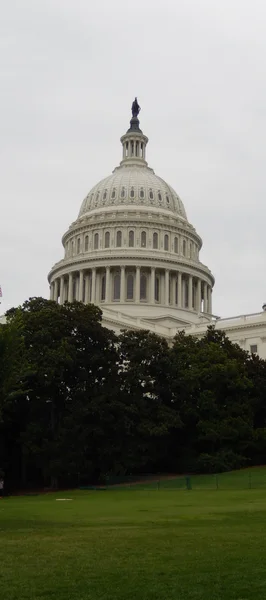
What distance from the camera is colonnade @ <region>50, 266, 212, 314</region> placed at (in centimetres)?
12662

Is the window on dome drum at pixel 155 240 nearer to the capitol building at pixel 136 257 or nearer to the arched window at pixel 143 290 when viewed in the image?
the capitol building at pixel 136 257

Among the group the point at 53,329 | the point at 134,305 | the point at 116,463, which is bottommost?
the point at 116,463

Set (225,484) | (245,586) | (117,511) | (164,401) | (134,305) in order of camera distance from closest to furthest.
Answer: (245,586) < (117,511) < (225,484) < (164,401) < (134,305)

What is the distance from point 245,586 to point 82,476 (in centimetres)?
5288

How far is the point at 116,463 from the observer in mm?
68000

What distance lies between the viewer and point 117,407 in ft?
221

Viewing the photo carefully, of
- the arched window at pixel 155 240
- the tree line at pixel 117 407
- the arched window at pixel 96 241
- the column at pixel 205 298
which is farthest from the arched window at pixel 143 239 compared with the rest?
the tree line at pixel 117 407

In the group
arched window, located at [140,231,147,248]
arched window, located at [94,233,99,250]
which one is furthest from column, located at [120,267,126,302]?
arched window, located at [94,233,99,250]

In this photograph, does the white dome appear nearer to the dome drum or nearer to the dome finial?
the dome drum

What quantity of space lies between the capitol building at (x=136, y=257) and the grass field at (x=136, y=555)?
274 ft

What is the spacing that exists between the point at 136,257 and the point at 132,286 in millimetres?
5449

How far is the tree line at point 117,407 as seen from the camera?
66.6m

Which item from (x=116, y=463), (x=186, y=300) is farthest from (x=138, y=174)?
(x=116, y=463)

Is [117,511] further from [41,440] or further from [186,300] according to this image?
[186,300]
